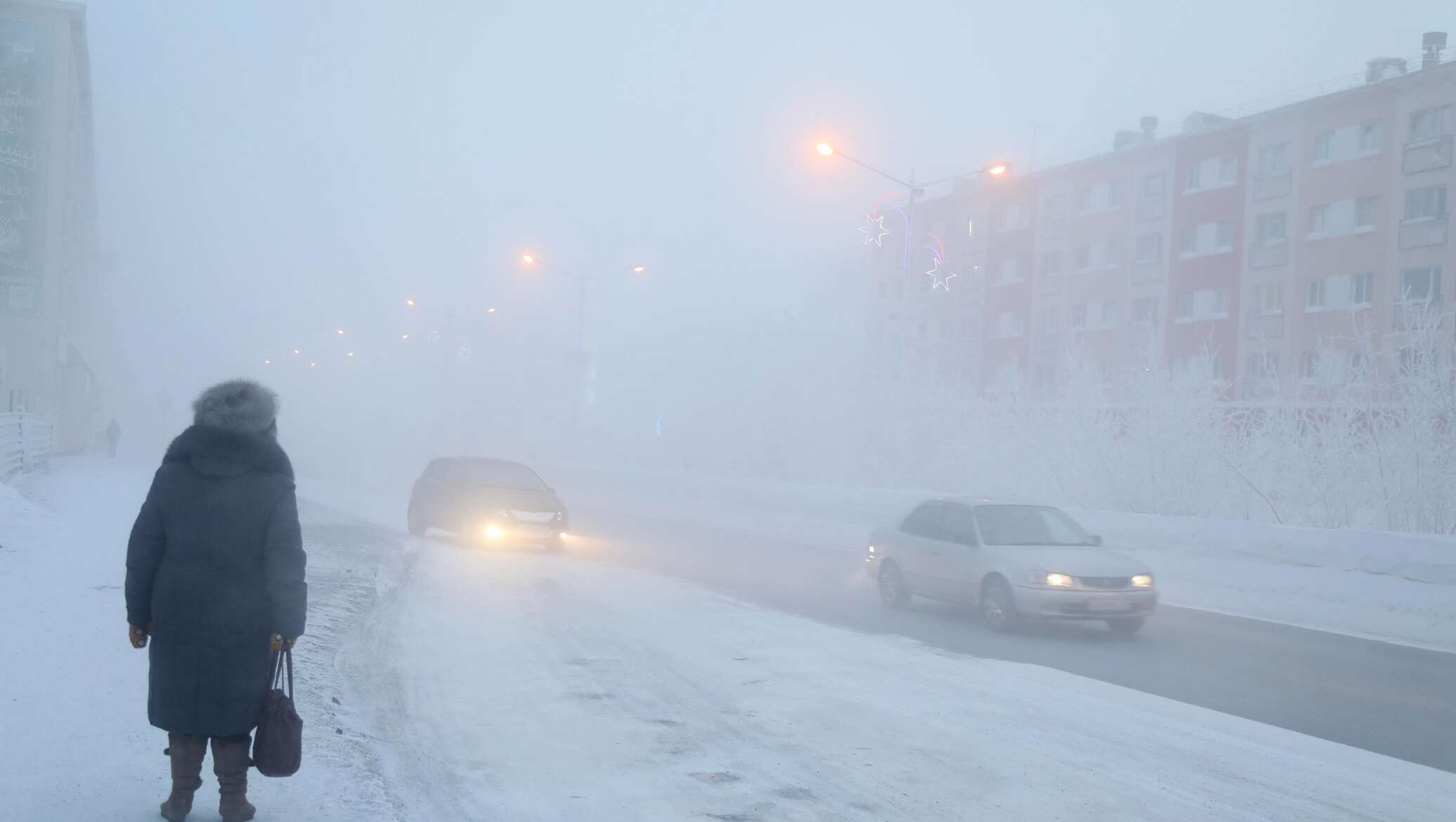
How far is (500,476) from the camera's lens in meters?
22.6

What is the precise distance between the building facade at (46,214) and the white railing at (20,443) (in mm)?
1432

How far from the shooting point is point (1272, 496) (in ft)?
82.9

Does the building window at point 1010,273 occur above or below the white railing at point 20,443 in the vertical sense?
above

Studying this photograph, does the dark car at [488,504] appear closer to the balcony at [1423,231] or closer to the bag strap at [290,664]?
the bag strap at [290,664]

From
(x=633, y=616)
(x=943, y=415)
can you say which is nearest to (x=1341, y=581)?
(x=633, y=616)

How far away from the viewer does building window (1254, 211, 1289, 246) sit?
4572 centimetres

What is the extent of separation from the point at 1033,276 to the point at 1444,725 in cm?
4973

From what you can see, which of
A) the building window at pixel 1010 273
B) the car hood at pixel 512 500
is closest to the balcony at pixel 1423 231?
the building window at pixel 1010 273

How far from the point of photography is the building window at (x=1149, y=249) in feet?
166

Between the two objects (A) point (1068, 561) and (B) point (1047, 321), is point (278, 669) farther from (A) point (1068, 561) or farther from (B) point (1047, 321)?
(B) point (1047, 321)

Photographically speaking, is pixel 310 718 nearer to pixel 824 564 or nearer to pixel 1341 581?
pixel 1341 581

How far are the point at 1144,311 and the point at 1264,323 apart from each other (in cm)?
610

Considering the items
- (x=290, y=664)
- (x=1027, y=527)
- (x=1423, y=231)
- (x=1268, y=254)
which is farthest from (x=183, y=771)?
(x=1268, y=254)

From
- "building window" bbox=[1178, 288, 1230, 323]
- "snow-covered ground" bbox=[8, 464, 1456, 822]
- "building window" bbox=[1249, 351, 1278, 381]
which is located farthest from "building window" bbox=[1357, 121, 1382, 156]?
"snow-covered ground" bbox=[8, 464, 1456, 822]
